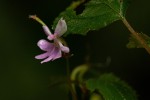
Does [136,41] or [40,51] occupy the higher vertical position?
[136,41]

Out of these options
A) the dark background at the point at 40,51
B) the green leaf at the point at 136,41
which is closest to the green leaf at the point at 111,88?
the green leaf at the point at 136,41

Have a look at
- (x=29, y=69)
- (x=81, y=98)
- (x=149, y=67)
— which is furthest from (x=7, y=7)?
(x=81, y=98)

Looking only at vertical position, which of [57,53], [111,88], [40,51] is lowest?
[40,51]

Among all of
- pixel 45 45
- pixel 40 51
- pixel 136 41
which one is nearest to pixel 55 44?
pixel 45 45

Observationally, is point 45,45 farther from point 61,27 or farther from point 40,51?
point 40,51

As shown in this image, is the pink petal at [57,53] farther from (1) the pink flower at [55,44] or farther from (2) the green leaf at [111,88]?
(2) the green leaf at [111,88]
